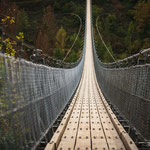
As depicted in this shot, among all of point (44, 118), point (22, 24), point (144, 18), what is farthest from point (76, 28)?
point (44, 118)

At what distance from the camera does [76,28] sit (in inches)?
2206

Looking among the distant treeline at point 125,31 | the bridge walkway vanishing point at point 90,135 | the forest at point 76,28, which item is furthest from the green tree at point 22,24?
the bridge walkway vanishing point at point 90,135

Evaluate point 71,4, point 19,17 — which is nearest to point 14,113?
point 19,17

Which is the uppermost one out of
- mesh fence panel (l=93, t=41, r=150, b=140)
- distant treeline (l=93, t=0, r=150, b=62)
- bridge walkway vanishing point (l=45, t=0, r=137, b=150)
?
distant treeline (l=93, t=0, r=150, b=62)

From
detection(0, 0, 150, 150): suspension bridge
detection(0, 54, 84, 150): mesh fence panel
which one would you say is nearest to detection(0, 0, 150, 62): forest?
detection(0, 0, 150, 150): suspension bridge

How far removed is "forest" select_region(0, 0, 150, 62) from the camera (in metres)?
36.4

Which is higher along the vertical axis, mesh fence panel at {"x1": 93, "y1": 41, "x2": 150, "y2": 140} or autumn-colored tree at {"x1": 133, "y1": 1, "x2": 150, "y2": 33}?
autumn-colored tree at {"x1": 133, "y1": 1, "x2": 150, "y2": 33}

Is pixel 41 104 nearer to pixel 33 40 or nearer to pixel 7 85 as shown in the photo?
pixel 7 85

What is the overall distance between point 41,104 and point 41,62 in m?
0.61

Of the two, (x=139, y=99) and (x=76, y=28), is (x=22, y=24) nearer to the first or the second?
(x=76, y=28)

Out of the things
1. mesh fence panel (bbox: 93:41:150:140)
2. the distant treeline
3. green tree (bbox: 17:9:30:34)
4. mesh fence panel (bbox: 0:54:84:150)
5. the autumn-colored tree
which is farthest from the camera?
green tree (bbox: 17:9:30:34)

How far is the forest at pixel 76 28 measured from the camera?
36.4m

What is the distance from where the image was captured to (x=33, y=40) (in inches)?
1686

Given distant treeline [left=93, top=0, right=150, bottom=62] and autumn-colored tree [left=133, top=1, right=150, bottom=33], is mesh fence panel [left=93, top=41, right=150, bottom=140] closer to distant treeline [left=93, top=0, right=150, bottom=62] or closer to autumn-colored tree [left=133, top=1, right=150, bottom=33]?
distant treeline [left=93, top=0, right=150, bottom=62]
